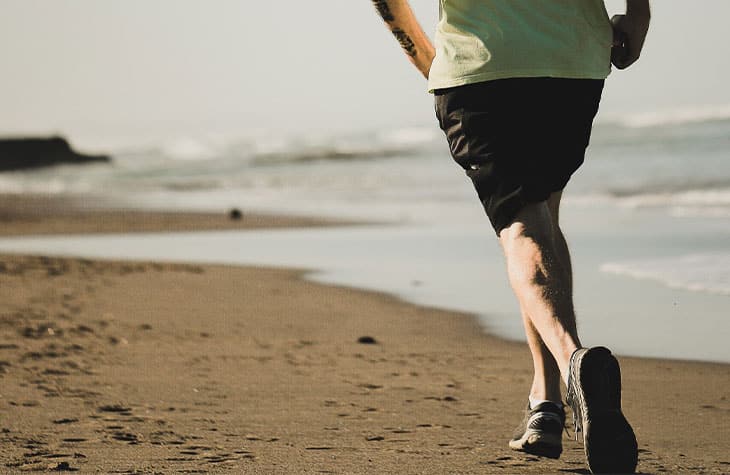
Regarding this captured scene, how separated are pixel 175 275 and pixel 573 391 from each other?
6117mm

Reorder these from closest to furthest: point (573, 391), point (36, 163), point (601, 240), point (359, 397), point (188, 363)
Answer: point (573, 391) < point (359, 397) < point (188, 363) < point (601, 240) < point (36, 163)

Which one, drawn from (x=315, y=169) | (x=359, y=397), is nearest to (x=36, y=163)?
(x=315, y=169)

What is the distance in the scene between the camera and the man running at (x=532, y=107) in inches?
116

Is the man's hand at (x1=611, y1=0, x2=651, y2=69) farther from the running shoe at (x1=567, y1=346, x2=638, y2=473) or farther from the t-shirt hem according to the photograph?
the running shoe at (x1=567, y1=346, x2=638, y2=473)

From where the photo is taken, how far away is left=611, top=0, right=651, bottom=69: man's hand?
9.84ft

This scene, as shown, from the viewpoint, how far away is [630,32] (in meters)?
3.04

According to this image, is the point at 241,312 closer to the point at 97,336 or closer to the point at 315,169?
the point at 97,336

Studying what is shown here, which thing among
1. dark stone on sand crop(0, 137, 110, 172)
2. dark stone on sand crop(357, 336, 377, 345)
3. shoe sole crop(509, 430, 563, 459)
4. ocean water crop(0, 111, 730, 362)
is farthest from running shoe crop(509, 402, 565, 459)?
dark stone on sand crop(0, 137, 110, 172)

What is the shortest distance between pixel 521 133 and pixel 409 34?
2.43 ft

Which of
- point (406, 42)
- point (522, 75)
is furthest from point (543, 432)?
point (406, 42)

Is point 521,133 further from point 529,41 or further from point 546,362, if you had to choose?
point 546,362

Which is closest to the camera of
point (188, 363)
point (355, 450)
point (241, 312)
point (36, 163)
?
point (355, 450)

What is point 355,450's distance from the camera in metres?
3.36

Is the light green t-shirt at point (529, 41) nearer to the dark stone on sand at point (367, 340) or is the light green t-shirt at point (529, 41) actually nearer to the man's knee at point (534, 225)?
the man's knee at point (534, 225)
